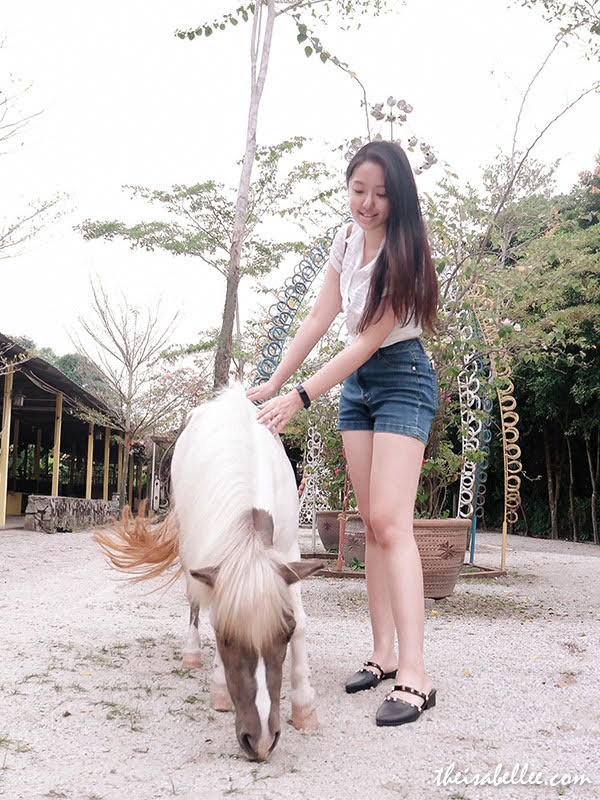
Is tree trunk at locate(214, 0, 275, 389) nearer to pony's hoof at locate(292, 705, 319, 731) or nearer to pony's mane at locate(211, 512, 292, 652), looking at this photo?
pony's hoof at locate(292, 705, 319, 731)

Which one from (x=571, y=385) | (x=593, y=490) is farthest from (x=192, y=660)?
(x=593, y=490)

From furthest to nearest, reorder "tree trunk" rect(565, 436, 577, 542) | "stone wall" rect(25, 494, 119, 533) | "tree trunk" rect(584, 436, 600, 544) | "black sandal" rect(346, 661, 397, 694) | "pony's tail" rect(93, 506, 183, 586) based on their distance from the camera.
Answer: "tree trunk" rect(565, 436, 577, 542) → "tree trunk" rect(584, 436, 600, 544) → "stone wall" rect(25, 494, 119, 533) → "pony's tail" rect(93, 506, 183, 586) → "black sandal" rect(346, 661, 397, 694)

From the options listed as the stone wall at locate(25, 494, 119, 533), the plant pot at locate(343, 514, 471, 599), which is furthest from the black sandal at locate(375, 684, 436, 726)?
the stone wall at locate(25, 494, 119, 533)

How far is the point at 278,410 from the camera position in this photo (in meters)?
2.16

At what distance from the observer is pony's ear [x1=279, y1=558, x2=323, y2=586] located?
1.78m

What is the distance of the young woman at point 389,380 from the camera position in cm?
217

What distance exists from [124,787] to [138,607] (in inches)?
103

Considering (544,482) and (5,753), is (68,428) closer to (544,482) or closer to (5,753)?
(544,482)

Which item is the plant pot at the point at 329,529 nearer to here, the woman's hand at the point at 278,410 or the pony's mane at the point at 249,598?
the woman's hand at the point at 278,410

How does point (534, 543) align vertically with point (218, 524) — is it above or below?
below

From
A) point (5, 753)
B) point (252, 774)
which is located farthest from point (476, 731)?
point (5, 753)

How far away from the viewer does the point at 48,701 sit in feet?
7.38

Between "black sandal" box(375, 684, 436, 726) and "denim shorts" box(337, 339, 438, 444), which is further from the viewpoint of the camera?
"denim shorts" box(337, 339, 438, 444)

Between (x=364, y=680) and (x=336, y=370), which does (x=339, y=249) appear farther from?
(x=364, y=680)
